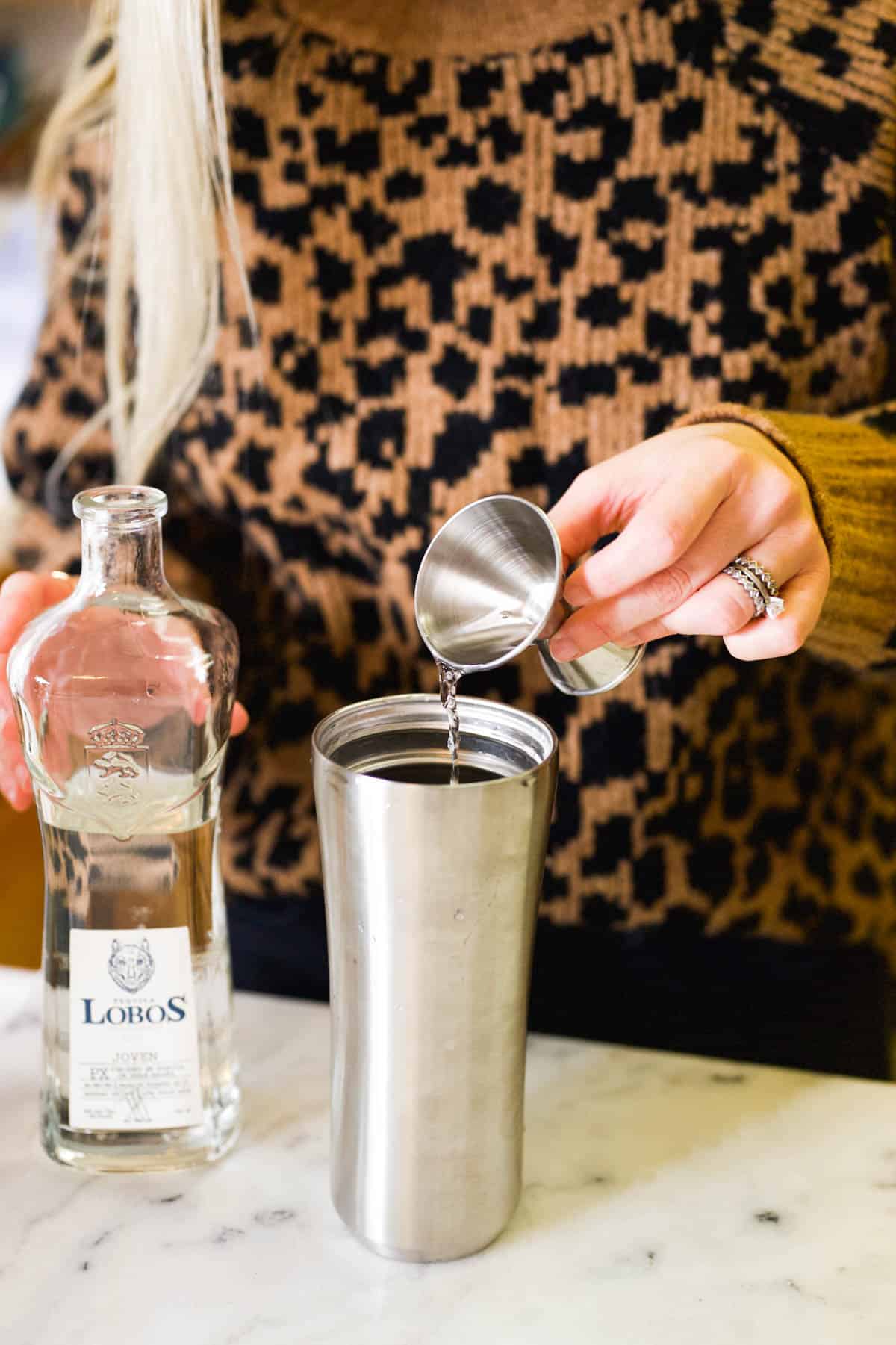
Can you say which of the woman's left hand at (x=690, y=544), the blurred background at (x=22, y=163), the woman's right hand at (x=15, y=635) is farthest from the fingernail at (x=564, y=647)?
the blurred background at (x=22, y=163)

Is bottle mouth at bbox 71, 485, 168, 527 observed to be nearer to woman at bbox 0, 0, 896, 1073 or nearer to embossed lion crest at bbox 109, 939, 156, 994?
embossed lion crest at bbox 109, 939, 156, 994

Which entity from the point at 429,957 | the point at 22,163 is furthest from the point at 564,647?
the point at 22,163

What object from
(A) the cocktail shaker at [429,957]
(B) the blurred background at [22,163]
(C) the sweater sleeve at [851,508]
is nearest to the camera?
(A) the cocktail shaker at [429,957]

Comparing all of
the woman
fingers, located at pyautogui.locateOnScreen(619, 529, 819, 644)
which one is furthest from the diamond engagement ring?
the woman

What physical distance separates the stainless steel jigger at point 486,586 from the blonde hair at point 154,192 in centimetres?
31

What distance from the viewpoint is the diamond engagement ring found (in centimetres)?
62

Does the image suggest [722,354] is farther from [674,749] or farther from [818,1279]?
[818,1279]

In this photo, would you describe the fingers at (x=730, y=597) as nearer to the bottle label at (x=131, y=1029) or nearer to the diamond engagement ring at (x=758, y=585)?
the diamond engagement ring at (x=758, y=585)

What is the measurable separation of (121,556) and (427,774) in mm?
177

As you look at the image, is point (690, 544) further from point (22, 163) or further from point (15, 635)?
point (22, 163)

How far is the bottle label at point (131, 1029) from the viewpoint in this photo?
1.93 ft

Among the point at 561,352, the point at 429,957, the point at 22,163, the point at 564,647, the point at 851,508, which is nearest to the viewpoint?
the point at 429,957

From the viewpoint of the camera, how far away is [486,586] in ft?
2.08

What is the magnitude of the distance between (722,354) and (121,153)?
425 millimetres
